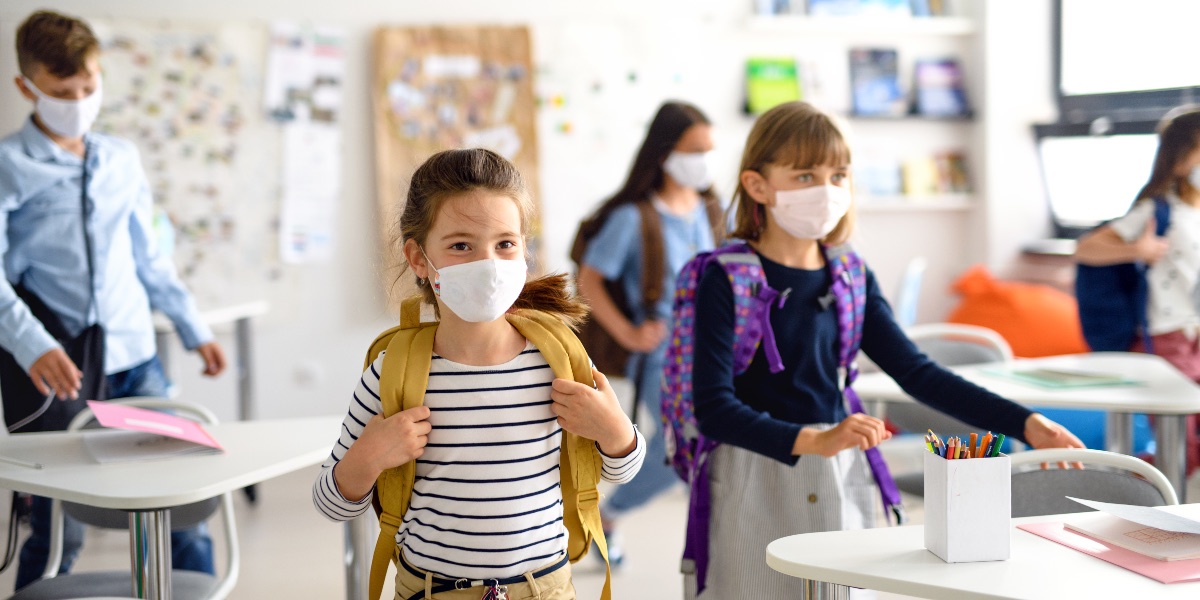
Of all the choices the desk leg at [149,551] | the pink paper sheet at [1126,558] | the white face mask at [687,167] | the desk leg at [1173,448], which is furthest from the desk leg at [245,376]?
the pink paper sheet at [1126,558]

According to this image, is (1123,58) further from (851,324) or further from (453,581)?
(453,581)

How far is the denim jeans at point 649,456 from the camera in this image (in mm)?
3193

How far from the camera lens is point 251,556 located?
11.6ft

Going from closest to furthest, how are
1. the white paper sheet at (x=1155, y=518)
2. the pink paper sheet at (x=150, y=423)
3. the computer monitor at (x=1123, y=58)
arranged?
the white paper sheet at (x=1155, y=518) < the pink paper sheet at (x=150, y=423) < the computer monitor at (x=1123, y=58)

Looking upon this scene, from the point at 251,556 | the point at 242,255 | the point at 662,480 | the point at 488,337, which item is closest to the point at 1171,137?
the point at 662,480

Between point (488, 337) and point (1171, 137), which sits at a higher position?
point (1171, 137)

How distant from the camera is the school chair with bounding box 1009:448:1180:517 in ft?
5.73

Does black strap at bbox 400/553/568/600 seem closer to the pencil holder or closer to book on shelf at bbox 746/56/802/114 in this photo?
the pencil holder

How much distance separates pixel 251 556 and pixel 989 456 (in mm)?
2774

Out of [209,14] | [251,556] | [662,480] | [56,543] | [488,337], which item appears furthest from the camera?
[209,14]

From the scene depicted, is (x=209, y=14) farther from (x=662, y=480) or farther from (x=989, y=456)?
(x=989, y=456)

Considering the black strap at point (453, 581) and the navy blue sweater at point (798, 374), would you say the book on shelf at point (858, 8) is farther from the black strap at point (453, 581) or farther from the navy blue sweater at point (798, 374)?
the black strap at point (453, 581)

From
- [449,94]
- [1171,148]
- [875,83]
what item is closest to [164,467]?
[1171,148]

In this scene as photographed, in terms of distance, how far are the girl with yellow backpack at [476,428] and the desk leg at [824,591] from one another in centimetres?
27
